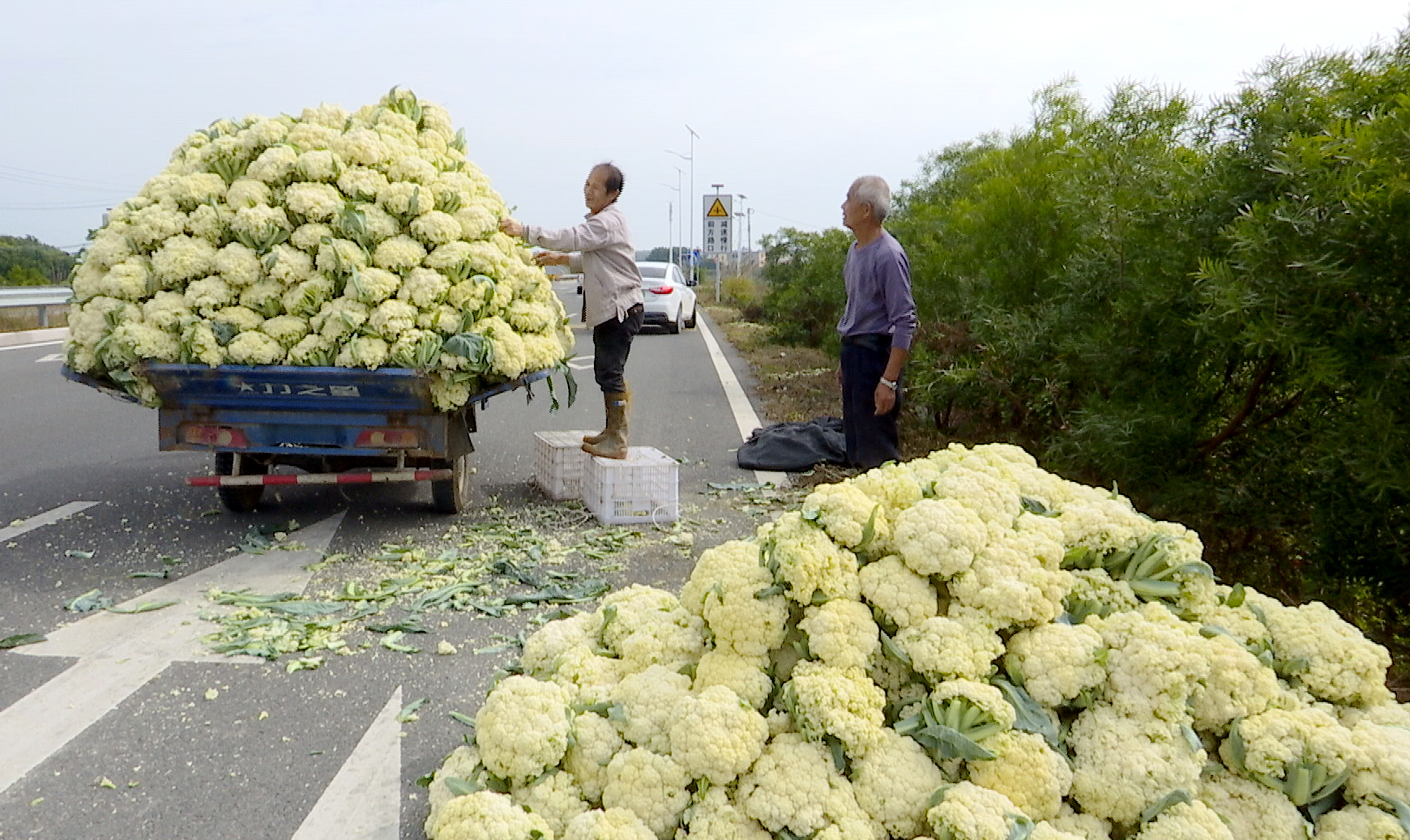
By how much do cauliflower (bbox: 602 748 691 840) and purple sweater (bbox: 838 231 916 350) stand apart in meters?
4.06

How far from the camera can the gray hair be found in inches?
260

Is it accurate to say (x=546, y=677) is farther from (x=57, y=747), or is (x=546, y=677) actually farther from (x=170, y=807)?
(x=57, y=747)

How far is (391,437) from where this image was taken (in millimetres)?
6438

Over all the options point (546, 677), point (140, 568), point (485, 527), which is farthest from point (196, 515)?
point (546, 677)

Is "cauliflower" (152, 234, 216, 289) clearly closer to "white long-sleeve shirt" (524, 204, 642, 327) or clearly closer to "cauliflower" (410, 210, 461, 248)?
"cauliflower" (410, 210, 461, 248)

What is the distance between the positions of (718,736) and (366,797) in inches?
55.1

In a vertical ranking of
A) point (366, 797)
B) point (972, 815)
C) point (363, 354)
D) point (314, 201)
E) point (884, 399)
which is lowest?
point (366, 797)

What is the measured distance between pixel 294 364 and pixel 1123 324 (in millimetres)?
→ 4732

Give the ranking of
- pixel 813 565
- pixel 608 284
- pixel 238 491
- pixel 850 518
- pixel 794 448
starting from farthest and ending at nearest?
pixel 794 448 < pixel 608 284 < pixel 238 491 < pixel 850 518 < pixel 813 565

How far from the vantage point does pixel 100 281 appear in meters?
6.52

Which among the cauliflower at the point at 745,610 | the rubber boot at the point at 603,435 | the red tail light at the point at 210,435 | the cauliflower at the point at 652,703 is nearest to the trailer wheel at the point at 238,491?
the red tail light at the point at 210,435

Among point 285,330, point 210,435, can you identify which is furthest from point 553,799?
point 210,435

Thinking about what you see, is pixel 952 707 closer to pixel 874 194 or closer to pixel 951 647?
pixel 951 647

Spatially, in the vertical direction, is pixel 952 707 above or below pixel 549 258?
below
